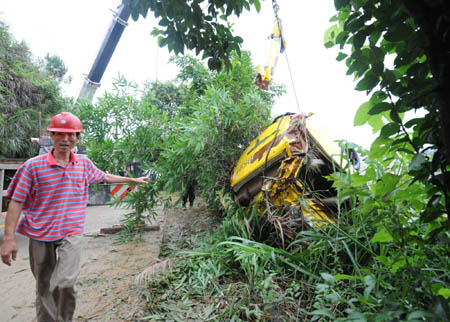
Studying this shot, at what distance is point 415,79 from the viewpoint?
2.27ft

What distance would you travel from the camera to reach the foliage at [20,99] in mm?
11203

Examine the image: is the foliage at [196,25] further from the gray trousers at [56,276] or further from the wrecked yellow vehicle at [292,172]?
the gray trousers at [56,276]

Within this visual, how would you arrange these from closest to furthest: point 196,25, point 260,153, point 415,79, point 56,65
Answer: point 415,79 → point 196,25 → point 260,153 → point 56,65

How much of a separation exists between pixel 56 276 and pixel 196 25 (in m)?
1.90

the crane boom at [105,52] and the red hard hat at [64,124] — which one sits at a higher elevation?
the crane boom at [105,52]

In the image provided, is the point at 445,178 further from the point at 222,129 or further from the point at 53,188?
the point at 222,129

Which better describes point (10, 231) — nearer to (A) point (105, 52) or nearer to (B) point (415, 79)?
(B) point (415, 79)

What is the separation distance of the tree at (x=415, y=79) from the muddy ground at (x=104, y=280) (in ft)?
6.94

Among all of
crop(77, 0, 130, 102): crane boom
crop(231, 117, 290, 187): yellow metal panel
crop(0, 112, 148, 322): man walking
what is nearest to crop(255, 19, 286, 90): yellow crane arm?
Answer: crop(231, 117, 290, 187): yellow metal panel

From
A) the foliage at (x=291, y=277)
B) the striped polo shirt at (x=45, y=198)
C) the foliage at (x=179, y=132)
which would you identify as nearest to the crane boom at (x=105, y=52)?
the foliage at (x=179, y=132)

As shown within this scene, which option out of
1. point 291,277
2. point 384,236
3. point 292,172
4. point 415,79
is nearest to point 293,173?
point 292,172

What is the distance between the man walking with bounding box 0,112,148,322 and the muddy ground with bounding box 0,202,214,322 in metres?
0.38

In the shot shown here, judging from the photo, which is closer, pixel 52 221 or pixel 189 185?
pixel 52 221

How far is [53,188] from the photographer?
6.00 feet
